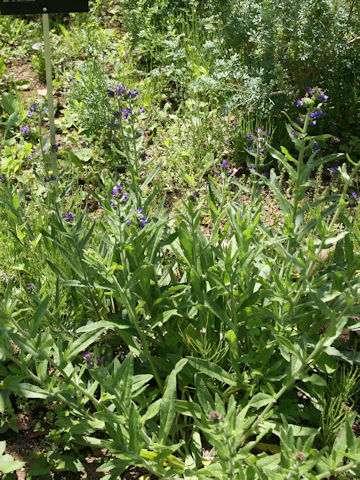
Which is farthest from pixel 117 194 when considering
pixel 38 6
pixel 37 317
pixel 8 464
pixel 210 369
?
pixel 38 6

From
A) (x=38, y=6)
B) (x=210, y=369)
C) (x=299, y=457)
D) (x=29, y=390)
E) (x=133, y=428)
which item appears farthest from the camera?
(x=38, y=6)

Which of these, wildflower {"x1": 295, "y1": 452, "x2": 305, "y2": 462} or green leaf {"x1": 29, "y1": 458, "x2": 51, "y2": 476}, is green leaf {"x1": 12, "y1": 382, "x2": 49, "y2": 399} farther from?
wildflower {"x1": 295, "y1": 452, "x2": 305, "y2": 462}

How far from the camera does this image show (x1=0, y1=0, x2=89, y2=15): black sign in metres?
2.63

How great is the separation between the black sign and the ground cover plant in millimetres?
454

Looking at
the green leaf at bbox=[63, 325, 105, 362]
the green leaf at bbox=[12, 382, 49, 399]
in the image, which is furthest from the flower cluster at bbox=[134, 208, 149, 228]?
the green leaf at bbox=[12, 382, 49, 399]

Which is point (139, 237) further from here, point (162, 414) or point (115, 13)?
point (115, 13)

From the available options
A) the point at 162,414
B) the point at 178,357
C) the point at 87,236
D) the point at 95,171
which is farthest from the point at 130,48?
the point at 162,414

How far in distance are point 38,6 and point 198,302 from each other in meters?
1.63

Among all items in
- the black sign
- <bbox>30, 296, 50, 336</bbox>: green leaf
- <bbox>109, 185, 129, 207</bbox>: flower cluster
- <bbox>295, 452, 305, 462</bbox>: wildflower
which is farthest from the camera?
the black sign

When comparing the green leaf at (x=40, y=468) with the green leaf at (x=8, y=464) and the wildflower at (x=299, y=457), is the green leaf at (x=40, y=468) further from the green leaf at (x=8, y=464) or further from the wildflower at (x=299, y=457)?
the wildflower at (x=299, y=457)

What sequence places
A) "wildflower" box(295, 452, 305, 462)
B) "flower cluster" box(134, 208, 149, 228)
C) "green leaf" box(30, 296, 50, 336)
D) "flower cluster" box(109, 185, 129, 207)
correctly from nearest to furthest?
1. "wildflower" box(295, 452, 305, 462)
2. "green leaf" box(30, 296, 50, 336)
3. "flower cluster" box(109, 185, 129, 207)
4. "flower cluster" box(134, 208, 149, 228)

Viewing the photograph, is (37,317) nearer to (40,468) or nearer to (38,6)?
(40,468)

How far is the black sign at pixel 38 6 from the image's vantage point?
104 inches

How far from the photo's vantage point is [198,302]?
238cm
